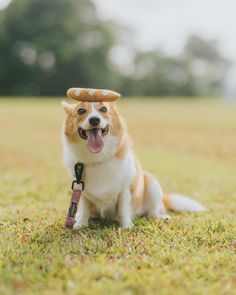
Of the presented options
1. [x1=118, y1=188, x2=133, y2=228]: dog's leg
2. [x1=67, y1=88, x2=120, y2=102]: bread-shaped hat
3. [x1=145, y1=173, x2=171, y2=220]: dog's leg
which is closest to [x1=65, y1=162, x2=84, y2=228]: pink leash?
[x1=118, y1=188, x2=133, y2=228]: dog's leg

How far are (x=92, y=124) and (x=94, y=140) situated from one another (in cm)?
18

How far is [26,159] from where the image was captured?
10.4 m

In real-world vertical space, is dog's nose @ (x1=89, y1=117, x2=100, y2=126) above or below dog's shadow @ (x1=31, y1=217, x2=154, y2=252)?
above

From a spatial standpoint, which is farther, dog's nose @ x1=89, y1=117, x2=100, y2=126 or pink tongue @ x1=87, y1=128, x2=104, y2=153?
pink tongue @ x1=87, y1=128, x2=104, y2=153

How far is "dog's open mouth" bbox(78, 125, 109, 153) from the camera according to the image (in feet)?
14.3

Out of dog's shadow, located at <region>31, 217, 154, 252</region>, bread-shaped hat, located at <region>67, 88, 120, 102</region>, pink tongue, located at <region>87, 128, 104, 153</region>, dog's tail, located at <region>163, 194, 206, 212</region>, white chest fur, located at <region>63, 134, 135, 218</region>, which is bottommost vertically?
dog's shadow, located at <region>31, 217, 154, 252</region>

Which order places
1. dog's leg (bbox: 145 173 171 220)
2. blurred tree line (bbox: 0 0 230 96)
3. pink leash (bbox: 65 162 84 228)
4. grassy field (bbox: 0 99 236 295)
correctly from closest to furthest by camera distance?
grassy field (bbox: 0 99 236 295) → pink leash (bbox: 65 162 84 228) → dog's leg (bbox: 145 173 171 220) → blurred tree line (bbox: 0 0 230 96)

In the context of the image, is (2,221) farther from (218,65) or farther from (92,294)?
(218,65)

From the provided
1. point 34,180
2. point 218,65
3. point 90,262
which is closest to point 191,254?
point 90,262

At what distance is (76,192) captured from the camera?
472cm

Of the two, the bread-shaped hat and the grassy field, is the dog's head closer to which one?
the bread-shaped hat

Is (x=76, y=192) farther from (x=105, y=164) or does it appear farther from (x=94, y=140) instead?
(x=94, y=140)

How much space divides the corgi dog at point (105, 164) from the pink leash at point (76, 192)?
0.05m

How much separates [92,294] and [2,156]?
796cm
